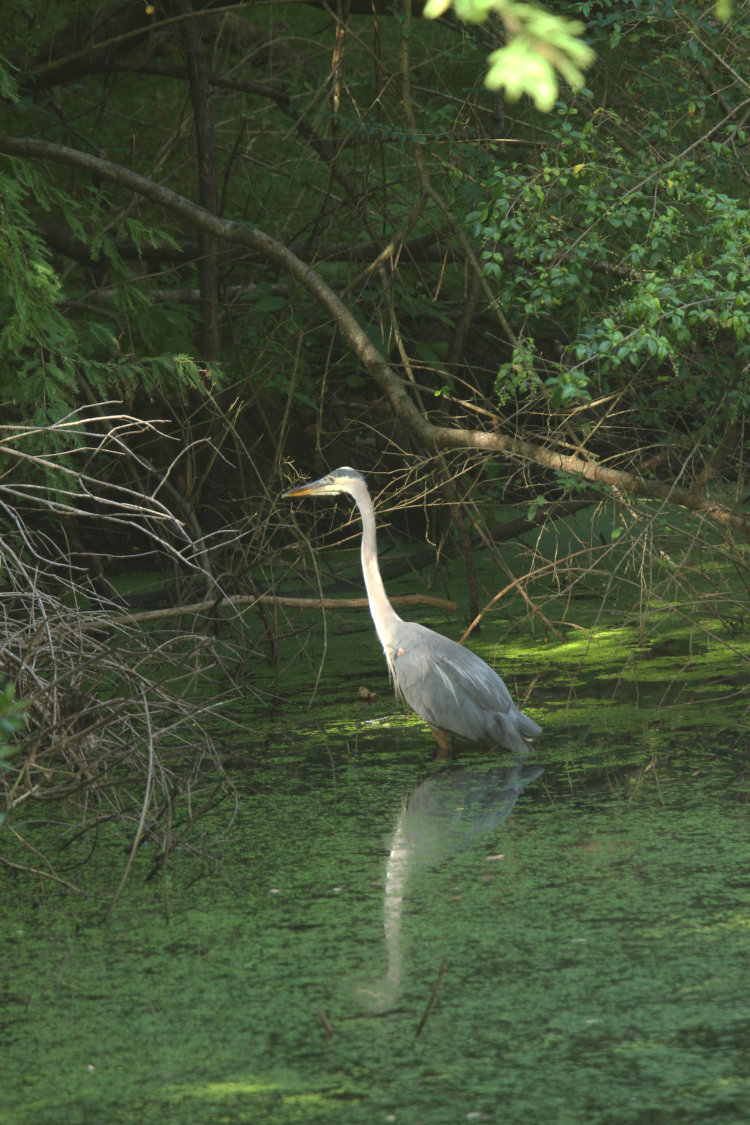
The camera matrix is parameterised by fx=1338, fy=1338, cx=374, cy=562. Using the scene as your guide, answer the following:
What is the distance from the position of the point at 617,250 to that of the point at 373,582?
145 cm

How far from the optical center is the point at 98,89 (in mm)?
7574

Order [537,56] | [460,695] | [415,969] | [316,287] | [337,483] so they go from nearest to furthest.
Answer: [537,56], [415,969], [460,695], [337,483], [316,287]

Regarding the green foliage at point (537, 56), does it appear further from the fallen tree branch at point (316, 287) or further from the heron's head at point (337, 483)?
the heron's head at point (337, 483)

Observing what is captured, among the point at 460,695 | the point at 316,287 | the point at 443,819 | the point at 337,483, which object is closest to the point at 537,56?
the point at 443,819

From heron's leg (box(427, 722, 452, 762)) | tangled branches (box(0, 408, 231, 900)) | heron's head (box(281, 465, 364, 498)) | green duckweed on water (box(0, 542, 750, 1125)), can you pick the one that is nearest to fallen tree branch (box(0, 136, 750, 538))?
heron's head (box(281, 465, 364, 498))

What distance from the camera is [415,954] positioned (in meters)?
2.54

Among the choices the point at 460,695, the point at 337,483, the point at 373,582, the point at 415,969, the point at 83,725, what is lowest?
the point at 415,969

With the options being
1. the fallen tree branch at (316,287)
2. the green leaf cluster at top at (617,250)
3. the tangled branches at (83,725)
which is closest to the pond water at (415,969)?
the tangled branches at (83,725)

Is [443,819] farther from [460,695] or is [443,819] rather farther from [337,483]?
[337,483]

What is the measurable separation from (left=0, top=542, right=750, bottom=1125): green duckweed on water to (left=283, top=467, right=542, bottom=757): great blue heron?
0.10 m

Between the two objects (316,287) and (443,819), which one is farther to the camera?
(316,287)

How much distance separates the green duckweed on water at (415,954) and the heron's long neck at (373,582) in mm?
624

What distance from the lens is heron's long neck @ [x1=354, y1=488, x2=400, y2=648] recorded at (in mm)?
4617

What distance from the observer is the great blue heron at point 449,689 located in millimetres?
4160
